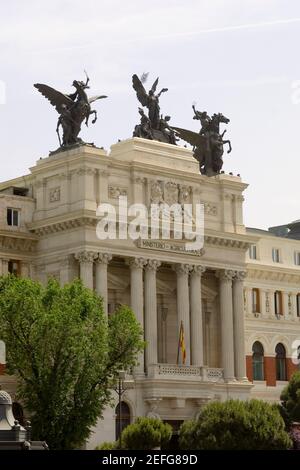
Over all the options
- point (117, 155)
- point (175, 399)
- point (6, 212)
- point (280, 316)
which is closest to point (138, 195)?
point (117, 155)

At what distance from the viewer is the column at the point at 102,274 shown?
7950 cm

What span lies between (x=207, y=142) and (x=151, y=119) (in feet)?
20.1

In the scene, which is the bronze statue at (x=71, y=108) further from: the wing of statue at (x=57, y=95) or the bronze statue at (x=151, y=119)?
the bronze statue at (x=151, y=119)

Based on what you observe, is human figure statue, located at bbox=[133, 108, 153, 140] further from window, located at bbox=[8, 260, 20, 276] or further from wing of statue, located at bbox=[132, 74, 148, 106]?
window, located at bbox=[8, 260, 20, 276]

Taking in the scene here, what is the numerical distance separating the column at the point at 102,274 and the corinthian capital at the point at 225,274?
1135 cm

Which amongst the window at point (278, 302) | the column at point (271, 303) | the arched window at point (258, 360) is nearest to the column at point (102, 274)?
the arched window at point (258, 360)

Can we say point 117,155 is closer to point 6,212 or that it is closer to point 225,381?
point 6,212

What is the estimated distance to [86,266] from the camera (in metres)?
79.1

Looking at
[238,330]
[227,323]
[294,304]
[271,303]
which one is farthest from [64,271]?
[294,304]

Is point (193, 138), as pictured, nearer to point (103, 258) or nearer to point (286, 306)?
point (103, 258)

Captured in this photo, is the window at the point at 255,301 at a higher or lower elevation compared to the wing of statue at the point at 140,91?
lower

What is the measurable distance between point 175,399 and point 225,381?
6165 millimetres

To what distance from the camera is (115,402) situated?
7950cm

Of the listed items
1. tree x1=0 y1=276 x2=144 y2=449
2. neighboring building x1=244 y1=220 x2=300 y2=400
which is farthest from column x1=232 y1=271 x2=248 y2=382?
tree x1=0 y1=276 x2=144 y2=449
